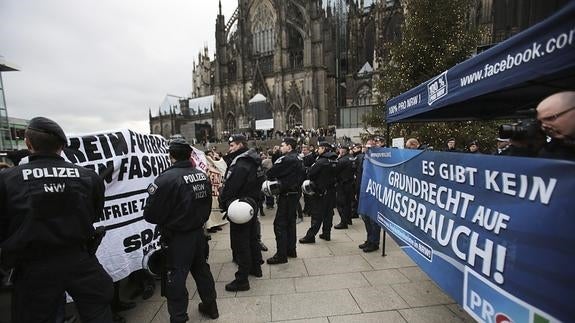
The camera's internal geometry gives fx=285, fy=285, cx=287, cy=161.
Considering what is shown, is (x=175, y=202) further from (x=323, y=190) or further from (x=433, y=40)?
(x=433, y=40)

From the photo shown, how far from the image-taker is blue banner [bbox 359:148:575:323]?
1.51 m

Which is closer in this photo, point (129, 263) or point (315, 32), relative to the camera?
point (129, 263)

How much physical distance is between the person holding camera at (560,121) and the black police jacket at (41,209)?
3.34 meters

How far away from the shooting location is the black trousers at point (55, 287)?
2.07 m

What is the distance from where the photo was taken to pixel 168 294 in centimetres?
303

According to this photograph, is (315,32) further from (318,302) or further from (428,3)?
(318,302)

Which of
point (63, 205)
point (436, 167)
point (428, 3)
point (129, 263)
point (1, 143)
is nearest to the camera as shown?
point (63, 205)

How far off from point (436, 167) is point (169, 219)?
2.81m

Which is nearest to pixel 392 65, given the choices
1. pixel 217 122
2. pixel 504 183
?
pixel 504 183

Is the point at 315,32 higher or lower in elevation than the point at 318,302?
higher

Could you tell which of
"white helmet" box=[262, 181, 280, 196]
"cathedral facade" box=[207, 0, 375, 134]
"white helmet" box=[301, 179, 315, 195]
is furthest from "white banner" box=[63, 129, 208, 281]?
"cathedral facade" box=[207, 0, 375, 134]

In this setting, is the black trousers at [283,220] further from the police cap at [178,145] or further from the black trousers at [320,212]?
the police cap at [178,145]

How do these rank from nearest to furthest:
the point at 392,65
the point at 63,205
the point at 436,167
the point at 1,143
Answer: the point at 63,205 → the point at 436,167 → the point at 392,65 → the point at 1,143

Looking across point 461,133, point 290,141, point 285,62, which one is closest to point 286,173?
point 290,141
